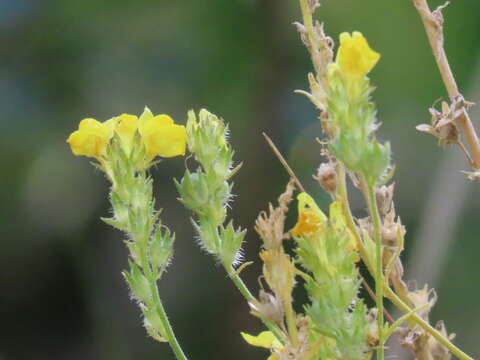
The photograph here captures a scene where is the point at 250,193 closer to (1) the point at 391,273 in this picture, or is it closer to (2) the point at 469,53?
(2) the point at 469,53

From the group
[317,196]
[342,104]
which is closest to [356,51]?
[342,104]

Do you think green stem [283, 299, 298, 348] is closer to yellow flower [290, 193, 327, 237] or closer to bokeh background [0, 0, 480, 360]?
yellow flower [290, 193, 327, 237]

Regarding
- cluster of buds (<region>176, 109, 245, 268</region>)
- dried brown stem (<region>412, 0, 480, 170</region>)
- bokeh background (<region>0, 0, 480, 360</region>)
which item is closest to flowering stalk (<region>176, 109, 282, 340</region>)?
cluster of buds (<region>176, 109, 245, 268</region>)

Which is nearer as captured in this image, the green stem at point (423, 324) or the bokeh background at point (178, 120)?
the green stem at point (423, 324)

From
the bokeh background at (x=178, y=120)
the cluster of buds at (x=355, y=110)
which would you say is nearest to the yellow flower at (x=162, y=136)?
the cluster of buds at (x=355, y=110)

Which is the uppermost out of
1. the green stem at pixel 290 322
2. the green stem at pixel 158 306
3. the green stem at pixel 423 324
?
the green stem at pixel 158 306

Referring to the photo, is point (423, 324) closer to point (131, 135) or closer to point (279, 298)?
point (279, 298)

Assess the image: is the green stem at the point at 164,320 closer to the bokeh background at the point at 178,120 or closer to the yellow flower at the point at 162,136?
the yellow flower at the point at 162,136

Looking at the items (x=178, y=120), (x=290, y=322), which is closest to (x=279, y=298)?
(x=290, y=322)

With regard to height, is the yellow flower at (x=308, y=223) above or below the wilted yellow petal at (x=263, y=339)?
above
